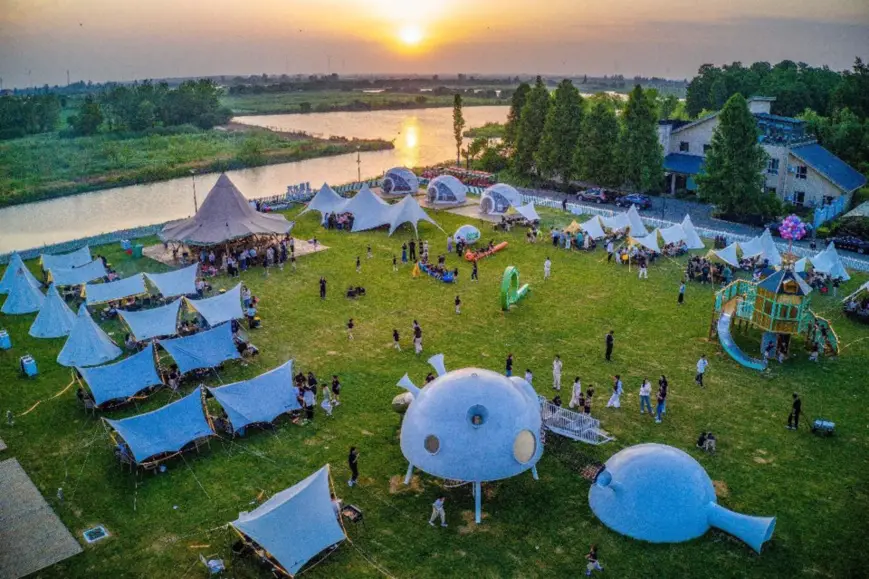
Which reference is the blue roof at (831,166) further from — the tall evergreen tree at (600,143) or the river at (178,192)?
the river at (178,192)

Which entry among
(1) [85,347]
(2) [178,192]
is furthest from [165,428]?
(2) [178,192]

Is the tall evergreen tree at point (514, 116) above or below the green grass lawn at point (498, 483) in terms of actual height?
above

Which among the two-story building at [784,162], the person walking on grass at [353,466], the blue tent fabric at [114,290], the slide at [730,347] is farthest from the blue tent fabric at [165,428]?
the two-story building at [784,162]

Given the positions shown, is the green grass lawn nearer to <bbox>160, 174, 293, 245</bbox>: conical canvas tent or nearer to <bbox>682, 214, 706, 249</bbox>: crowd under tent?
<bbox>160, 174, 293, 245</bbox>: conical canvas tent

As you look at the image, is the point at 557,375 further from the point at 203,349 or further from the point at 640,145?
the point at 640,145

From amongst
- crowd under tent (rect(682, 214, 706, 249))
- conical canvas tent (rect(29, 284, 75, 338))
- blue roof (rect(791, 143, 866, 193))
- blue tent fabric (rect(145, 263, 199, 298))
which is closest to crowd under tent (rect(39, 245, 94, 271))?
conical canvas tent (rect(29, 284, 75, 338))

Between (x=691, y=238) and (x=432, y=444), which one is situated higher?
(x=691, y=238)
